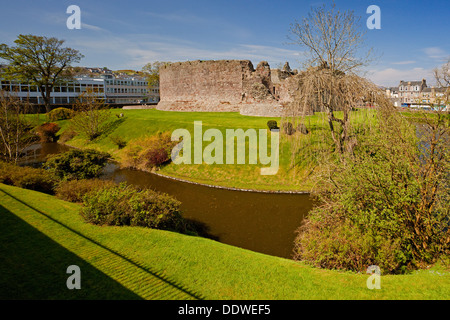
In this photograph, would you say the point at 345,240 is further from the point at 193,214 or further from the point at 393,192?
the point at 193,214

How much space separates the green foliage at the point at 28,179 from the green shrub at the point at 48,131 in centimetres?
2946

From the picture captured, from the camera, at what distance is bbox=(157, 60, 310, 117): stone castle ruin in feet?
136

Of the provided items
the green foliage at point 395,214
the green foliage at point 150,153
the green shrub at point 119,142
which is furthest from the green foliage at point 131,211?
the green shrub at point 119,142

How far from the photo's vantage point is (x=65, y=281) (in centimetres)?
789

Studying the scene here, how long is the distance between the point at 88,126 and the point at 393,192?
41515mm

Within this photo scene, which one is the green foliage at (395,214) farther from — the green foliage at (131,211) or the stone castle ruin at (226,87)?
the stone castle ruin at (226,87)

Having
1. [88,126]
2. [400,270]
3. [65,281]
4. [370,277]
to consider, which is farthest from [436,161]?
[88,126]

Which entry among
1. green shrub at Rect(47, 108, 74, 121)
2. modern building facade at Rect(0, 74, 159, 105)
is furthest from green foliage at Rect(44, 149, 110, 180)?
modern building facade at Rect(0, 74, 159, 105)

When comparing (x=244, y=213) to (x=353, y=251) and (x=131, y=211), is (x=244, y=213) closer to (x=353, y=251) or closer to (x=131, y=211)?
(x=131, y=211)

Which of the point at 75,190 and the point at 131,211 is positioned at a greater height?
the point at 75,190

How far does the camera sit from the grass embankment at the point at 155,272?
7.60 meters

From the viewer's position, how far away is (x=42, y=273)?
26.7 feet

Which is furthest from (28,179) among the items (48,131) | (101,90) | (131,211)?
(101,90)

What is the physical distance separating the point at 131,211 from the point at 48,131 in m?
41.7
